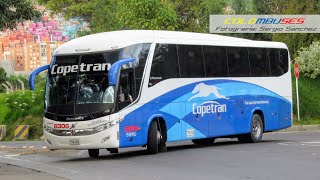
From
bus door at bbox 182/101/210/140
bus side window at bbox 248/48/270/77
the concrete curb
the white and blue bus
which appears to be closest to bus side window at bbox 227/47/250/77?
the white and blue bus

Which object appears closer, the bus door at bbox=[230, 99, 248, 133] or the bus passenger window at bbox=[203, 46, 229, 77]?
the bus passenger window at bbox=[203, 46, 229, 77]

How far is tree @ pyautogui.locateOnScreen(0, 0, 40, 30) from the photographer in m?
16.1

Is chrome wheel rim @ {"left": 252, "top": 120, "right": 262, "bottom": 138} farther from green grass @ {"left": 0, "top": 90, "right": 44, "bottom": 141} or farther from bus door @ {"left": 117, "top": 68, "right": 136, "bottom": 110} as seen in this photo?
green grass @ {"left": 0, "top": 90, "right": 44, "bottom": 141}

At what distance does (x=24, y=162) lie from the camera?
18938 mm

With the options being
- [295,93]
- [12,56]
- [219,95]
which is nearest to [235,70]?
[219,95]

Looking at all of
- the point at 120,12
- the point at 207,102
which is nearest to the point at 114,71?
the point at 207,102

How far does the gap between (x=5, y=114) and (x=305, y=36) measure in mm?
19040

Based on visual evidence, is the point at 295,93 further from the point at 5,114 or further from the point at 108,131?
the point at 108,131

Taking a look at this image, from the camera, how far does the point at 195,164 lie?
16578 millimetres

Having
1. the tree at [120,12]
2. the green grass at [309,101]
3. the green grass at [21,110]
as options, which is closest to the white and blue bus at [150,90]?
the green grass at [309,101]

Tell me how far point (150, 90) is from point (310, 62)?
19.7 m

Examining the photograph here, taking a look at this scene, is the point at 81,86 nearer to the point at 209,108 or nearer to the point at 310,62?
the point at 209,108

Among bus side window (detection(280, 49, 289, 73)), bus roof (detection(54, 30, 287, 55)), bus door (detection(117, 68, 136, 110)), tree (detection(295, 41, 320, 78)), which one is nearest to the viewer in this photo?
bus door (detection(117, 68, 136, 110))

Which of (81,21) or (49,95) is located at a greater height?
(81,21)
